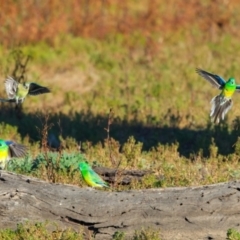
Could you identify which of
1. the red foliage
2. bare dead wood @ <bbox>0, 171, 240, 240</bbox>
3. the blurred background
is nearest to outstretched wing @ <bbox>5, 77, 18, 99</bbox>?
the blurred background

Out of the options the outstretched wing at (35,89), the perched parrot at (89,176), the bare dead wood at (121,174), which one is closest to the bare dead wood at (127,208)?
the perched parrot at (89,176)

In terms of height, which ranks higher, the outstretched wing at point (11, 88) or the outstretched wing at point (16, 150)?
the outstretched wing at point (11, 88)

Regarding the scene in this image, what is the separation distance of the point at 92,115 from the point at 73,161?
3.93m

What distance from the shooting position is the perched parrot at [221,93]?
36.3 feet

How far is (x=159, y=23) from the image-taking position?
20.2 m

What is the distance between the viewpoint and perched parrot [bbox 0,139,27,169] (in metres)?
10.2

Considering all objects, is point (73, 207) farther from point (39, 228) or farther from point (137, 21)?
point (137, 21)

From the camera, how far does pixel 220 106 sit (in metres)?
11.4

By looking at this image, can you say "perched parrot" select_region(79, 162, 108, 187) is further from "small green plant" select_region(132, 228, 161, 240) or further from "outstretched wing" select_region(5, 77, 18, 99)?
"outstretched wing" select_region(5, 77, 18, 99)

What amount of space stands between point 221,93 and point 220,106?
0.22 metres

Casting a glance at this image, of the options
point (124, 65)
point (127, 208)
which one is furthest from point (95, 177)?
point (124, 65)

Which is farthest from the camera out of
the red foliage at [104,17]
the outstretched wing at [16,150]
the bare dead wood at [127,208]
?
the red foliage at [104,17]

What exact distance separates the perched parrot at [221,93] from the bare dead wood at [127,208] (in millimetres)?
2445

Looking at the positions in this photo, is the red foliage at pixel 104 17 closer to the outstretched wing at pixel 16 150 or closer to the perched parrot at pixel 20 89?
the perched parrot at pixel 20 89
